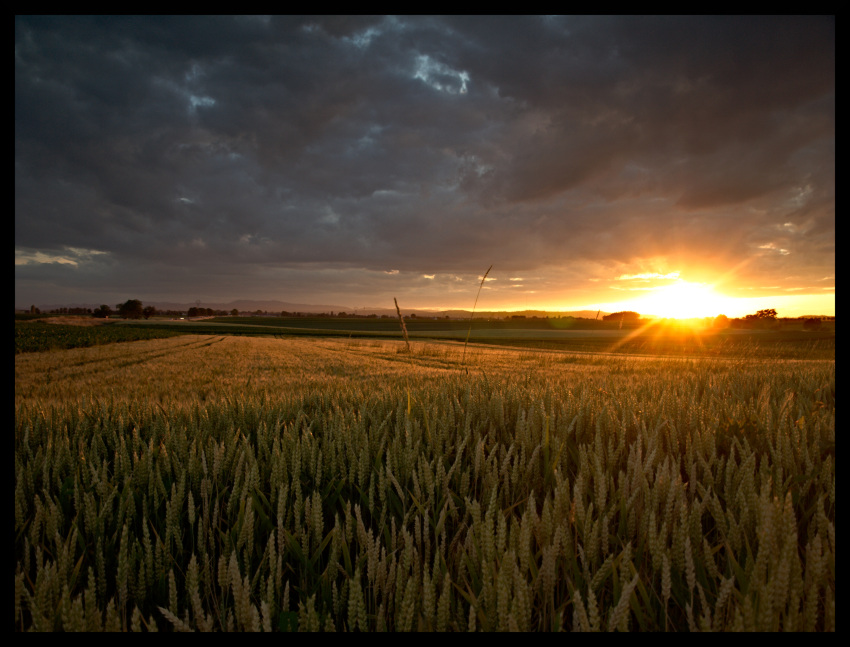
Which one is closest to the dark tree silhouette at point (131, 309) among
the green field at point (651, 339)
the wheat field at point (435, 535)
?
the green field at point (651, 339)

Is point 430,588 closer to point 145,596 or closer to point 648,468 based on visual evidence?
point 145,596

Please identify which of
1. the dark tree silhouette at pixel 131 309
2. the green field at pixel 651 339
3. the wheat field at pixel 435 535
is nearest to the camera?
the wheat field at pixel 435 535

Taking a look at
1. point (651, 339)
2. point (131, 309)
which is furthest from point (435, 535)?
point (131, 309)

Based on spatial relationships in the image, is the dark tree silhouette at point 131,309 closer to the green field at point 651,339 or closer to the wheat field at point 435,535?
the green field at point 651,339

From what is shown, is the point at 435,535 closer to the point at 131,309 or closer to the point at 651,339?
the point at 651,339

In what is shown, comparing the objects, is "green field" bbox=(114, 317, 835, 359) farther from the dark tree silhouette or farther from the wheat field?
the dark tree silhouette

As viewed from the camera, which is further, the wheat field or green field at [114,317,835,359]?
green field at [114,317,835,359]

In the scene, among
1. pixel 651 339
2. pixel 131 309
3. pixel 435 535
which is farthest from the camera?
pixel 131 309

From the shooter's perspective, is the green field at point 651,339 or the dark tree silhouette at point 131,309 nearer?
the green field at point 651,339

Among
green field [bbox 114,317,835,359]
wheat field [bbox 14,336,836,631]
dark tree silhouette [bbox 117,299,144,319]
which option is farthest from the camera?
dark tree silhouette [bbox 117,299,144,319]

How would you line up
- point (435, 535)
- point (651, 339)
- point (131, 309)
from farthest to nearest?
point (131, 309) < point (651, 339) < point (435, 535)

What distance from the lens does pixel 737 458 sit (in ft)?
7.13

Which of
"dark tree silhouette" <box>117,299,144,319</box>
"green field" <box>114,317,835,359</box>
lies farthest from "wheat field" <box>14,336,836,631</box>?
"dark tree silhouette" <box>117,299,144,319</box>
